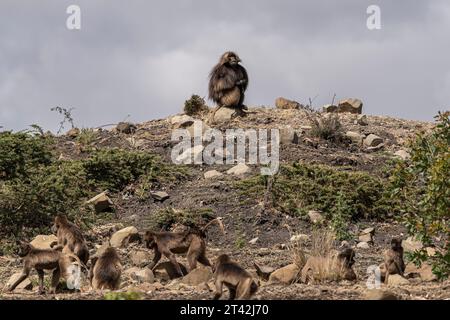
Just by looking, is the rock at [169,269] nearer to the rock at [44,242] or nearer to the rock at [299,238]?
the rock at [44,242]

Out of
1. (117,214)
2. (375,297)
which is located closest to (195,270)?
(375,297)

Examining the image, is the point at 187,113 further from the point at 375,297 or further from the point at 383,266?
the point at 375,297

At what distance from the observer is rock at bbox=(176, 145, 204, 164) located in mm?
18188

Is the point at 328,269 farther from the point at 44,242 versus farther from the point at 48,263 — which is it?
the point at 44,242

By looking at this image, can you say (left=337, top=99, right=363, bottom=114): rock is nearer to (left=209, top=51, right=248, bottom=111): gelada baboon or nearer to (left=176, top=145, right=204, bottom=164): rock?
(left=209, top=51, right=248, bottom=111): gelada baboon

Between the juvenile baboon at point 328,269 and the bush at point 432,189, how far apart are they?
731 mm

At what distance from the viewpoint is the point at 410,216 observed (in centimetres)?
1084

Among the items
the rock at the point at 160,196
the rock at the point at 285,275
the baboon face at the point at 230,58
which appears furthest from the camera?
the baboon face at the point at 230,58

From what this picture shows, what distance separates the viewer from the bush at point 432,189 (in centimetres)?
999

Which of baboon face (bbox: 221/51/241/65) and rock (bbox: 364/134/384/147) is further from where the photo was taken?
baboon face (bbox: 221/51/241/65)

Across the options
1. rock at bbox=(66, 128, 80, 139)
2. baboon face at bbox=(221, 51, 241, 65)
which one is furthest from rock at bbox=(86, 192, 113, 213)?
baboon face at bbox=(221, 51, 241, 65)

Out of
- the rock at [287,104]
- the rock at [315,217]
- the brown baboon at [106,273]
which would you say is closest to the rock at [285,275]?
the brown baboon at [106,273]

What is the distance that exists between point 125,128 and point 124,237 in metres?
6.68

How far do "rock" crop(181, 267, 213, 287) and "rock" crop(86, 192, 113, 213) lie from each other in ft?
19.0
